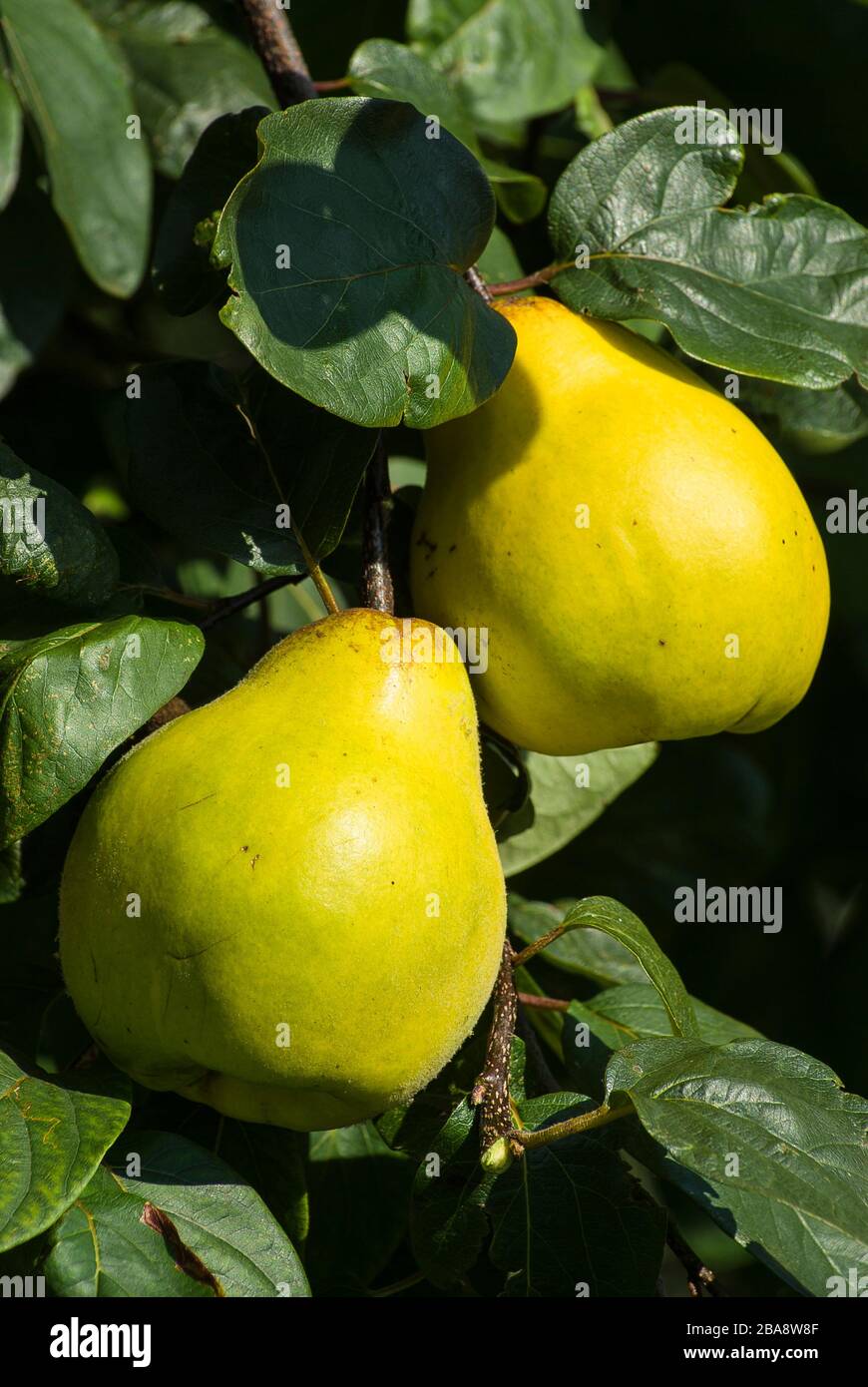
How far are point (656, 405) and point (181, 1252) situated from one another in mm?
730

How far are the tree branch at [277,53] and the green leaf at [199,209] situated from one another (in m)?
0.11

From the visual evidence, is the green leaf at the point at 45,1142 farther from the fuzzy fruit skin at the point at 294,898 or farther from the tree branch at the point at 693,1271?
the tree branch at the point at 693,1271

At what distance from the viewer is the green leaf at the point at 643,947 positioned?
104 cm

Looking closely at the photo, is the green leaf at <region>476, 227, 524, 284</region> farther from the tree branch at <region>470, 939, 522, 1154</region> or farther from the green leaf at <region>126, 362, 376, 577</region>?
the tree branch at <region>470, 939, 522, 1154</region>

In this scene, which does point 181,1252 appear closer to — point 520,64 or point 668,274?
point 668,274

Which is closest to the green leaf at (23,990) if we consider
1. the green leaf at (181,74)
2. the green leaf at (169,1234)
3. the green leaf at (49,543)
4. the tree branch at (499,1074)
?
the green leaf at (169,1234)

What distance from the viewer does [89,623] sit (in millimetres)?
1019

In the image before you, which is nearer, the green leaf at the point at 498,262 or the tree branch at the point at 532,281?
the tree branch at the point at 532,281

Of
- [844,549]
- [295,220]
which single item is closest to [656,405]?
[295,220]

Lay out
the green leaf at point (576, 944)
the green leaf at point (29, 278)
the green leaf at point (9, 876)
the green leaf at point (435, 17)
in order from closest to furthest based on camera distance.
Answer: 1. the green leaf at point (9, 876)
2. the green leaf at point (576, 944)
3. the green leaf at point (29, 278)
4. the green leaf at point (435, 17)

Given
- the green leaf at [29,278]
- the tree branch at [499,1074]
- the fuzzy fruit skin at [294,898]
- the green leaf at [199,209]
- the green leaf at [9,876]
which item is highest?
the green leaf at [199,209]

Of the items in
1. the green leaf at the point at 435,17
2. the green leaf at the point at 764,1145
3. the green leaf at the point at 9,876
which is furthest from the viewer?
the green leaf at the point at 435,17

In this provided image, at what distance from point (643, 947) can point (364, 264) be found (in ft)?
1.85
